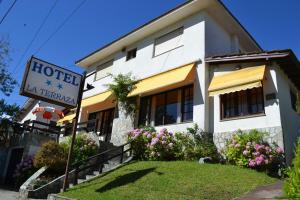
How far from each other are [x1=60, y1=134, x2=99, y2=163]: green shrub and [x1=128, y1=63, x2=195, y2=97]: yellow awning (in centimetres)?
409

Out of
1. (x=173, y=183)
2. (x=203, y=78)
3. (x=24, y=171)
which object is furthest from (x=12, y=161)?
(x=173, y=183)

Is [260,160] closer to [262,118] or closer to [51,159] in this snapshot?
[262,118]

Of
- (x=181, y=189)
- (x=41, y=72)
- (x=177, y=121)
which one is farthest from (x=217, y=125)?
(x=41, y=72)

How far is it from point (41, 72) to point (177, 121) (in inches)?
306

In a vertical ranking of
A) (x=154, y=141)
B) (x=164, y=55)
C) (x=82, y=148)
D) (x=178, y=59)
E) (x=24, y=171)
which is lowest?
(x=24, y=171)

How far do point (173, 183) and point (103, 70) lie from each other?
15301 mm

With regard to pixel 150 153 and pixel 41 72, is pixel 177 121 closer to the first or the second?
pixel 150 153

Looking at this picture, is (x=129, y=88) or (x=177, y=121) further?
(x=129, y=88)

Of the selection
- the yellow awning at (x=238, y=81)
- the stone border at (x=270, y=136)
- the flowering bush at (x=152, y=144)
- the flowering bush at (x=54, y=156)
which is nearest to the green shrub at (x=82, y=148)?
the flowering bush at (x=54, y=156)

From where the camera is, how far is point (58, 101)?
38.0 ft

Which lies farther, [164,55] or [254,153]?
[164,55]

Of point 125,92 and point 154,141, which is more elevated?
point 125,92

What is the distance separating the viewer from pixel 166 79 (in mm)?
16281

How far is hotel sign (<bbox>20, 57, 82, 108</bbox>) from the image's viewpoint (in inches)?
436
